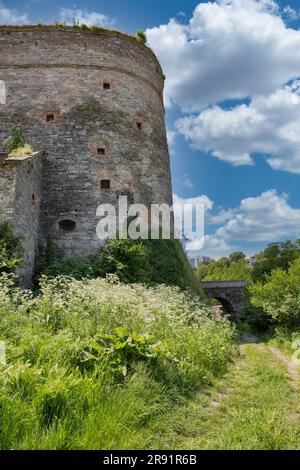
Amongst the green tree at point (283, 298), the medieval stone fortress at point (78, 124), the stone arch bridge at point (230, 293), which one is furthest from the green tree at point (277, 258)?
the medieval stone fortress at point (78, 124)

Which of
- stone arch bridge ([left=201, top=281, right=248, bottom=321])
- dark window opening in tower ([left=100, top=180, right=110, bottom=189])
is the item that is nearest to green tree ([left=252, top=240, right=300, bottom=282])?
stone arch bridge ([left=201, top=281, right=248, bottom=321])

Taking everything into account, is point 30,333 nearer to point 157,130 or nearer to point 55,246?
point 55,246

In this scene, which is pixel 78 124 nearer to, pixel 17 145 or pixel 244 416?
pixel 17 145

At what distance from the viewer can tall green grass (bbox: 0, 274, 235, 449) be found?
374 centimetres

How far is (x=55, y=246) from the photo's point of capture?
46.3 ft

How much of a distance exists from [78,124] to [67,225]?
437cm

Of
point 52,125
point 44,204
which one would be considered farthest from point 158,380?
point 52,125

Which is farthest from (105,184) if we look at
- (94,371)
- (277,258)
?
(277,258)

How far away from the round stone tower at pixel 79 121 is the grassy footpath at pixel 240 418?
8831 millimetres

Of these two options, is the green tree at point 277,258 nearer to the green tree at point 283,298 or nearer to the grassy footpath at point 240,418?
the green tree at point 283,298

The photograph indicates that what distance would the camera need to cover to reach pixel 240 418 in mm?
4758

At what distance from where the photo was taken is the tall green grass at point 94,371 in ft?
12.3

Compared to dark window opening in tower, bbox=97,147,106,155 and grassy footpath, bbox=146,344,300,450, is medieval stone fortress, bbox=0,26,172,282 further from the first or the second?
grassy footpath, bbox=146,344,300,450
